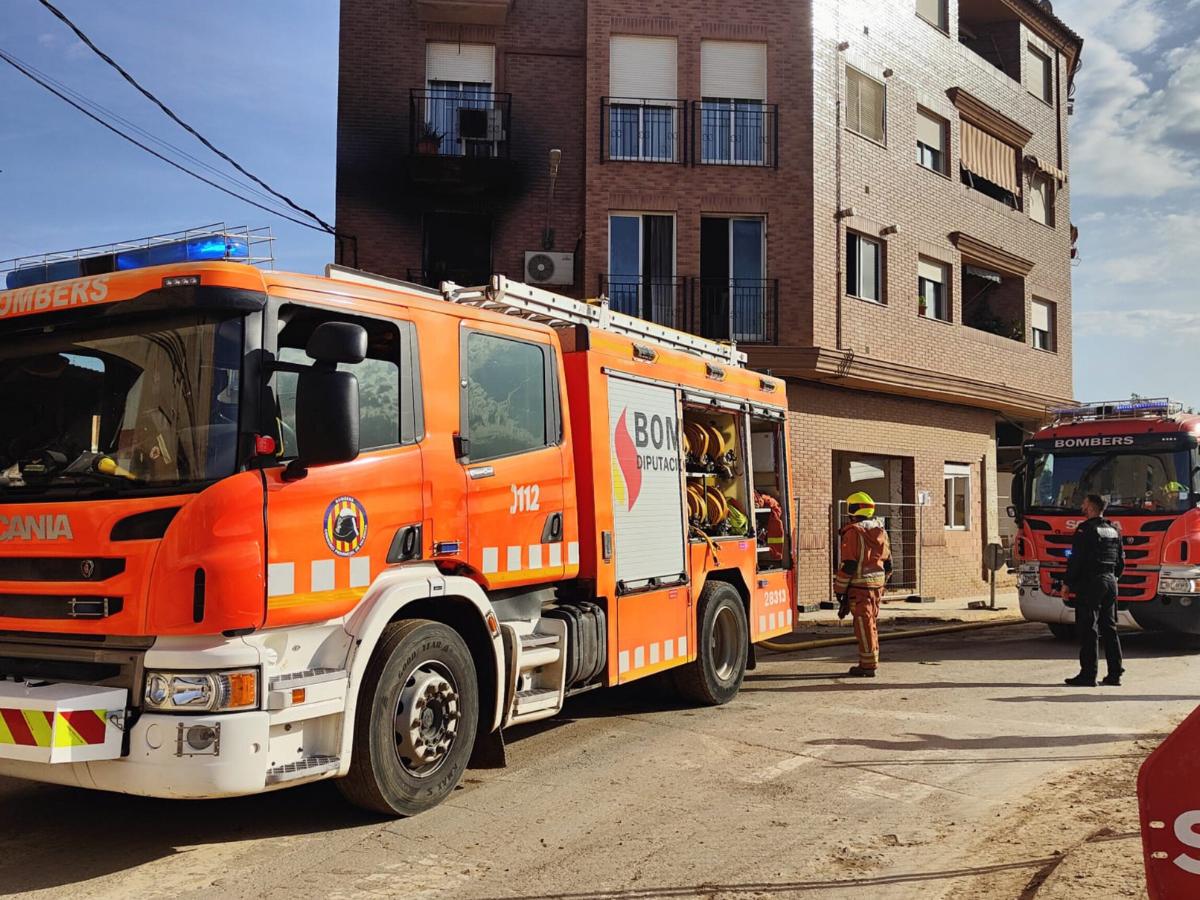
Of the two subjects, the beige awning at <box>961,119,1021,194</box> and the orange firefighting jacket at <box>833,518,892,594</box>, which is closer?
the orange firefighting jacket at <box>833,518,892,594</box>

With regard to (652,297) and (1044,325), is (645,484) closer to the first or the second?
(652,297)

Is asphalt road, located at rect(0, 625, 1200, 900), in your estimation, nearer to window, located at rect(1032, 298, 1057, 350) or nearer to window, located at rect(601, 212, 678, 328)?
window, located at rect(601, 212, 678, 328)

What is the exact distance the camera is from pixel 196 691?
4.38 meters

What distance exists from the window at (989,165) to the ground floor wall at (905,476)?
5.02m

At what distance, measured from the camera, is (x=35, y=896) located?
4.28 metres

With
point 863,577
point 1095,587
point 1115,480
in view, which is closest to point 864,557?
point 863,577

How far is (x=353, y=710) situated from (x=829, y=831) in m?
2.33

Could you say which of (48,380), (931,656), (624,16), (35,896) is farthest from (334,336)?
(624,16)

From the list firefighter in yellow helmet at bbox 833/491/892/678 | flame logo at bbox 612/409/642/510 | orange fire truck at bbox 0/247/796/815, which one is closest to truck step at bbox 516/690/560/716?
orange fire truck at bbox 0/247/796/815

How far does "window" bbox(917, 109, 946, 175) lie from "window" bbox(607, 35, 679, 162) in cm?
578

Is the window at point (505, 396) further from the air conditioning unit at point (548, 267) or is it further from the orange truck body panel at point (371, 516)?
the air conditioning unit at point (548, 267)

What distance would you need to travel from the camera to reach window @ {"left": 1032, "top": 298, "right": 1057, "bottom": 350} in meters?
24.9

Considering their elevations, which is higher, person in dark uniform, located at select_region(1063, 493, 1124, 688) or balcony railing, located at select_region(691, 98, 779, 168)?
balcony railing, located at select_region(691, 98, 779, 168)

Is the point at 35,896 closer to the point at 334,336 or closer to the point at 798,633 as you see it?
the point at 334,336
